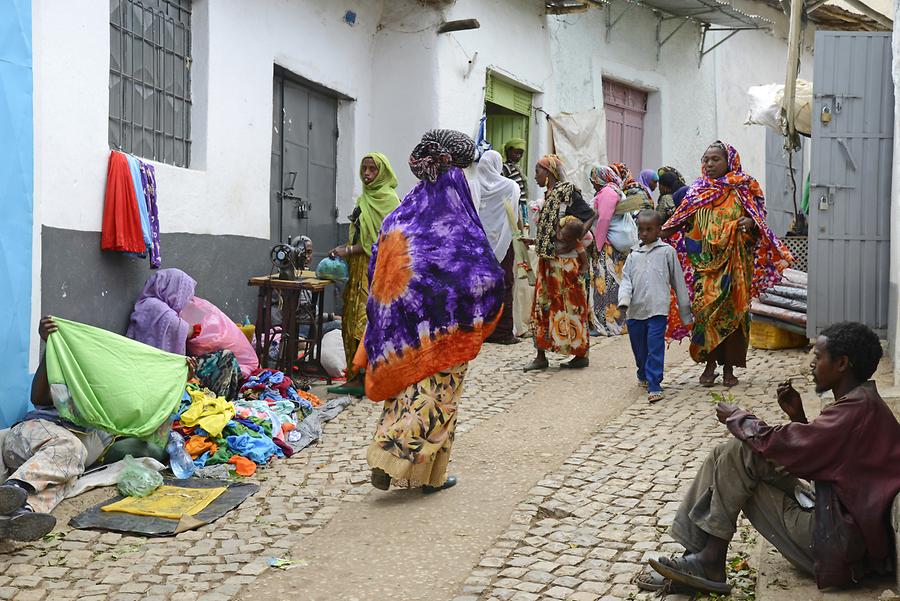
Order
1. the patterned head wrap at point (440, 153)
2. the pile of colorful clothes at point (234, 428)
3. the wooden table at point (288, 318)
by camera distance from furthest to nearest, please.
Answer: the wooden table at point (288, 318), the pile of colorful clothes at point (234, 428), the patterned head wrap at point (440, 153)

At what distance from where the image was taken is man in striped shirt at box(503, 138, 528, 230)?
11.1 m

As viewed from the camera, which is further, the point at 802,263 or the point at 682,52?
the point at 682,52

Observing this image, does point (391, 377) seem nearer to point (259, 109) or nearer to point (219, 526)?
point (219, 526)

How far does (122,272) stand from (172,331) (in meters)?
0.53

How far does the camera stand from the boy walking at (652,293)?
7.50 m

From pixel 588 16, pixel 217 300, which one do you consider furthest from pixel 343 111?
pixel 588 16

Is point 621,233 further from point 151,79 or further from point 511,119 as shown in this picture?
point 151,79

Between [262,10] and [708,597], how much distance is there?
6.93 m

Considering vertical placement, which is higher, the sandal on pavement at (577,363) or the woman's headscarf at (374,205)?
the woman's headscarf at (374,205)

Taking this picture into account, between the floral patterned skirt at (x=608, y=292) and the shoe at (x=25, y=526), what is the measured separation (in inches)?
299

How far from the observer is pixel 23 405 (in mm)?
5867

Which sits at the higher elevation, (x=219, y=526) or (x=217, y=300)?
(x=217, y=300)

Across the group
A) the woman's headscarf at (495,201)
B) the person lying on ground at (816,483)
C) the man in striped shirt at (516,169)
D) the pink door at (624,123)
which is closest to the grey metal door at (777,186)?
the pink door at (624,123)

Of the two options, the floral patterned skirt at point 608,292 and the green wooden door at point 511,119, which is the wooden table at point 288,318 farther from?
the green wooden door at point 511,119
